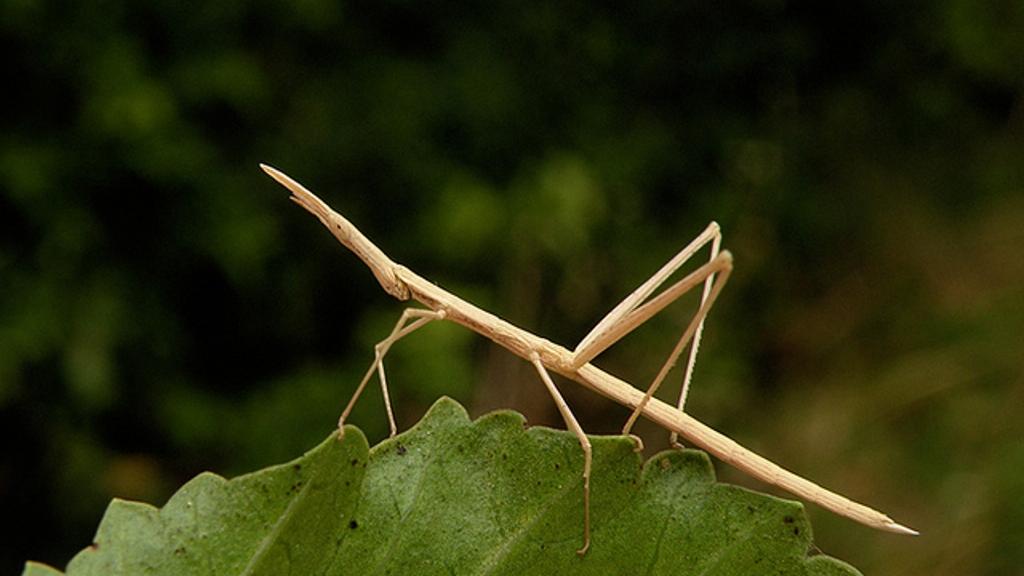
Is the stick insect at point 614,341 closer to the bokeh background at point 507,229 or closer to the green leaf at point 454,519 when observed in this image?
the green leaf at point 454,519

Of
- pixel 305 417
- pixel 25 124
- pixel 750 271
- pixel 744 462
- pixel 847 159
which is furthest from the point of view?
pixel 847 159

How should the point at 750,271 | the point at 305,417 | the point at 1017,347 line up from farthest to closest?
the point at 750,271, the point at 1017,347, the point at 305,417

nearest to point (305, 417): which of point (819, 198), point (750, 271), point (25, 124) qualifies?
point (25, 124)

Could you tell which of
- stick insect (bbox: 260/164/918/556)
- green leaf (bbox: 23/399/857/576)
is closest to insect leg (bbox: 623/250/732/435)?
stick insect (bbox: 260/164/918/556)

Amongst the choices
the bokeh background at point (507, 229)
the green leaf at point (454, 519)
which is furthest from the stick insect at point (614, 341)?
the bokeh background at point (507, 229)

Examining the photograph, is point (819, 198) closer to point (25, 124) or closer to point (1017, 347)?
point (1017, 347)

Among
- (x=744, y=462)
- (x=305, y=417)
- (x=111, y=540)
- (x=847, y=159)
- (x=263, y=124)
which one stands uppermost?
(x=111, y=540)

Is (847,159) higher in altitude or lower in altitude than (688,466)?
lower

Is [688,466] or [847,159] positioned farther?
[847,159]
